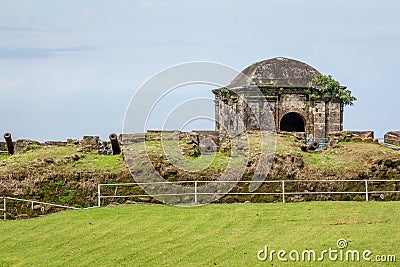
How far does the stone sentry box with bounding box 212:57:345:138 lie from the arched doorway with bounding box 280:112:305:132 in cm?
44

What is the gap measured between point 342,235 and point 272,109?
52.3 ft

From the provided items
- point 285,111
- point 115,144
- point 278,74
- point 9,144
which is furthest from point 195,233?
point 278,74

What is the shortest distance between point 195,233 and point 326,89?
657 inches

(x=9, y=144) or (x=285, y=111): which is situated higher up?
(x=285, y=111)

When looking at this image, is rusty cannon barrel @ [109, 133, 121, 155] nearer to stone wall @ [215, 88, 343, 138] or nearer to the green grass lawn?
the green grass lawn

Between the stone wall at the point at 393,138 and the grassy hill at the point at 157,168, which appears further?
the stone wall at the point at 393,138

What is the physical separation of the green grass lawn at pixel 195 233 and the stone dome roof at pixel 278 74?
12200 millimetres

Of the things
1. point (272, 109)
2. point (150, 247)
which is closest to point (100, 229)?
point (150, 247)

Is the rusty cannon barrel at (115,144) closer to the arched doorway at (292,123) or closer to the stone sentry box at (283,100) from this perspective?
the stone sentry box at (283,100)

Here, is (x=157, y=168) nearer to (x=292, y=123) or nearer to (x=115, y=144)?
(x=115, y=144)

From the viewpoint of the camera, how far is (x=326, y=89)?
3161 cm

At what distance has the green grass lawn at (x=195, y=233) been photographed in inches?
570

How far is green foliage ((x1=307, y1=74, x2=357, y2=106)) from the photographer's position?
103 feet

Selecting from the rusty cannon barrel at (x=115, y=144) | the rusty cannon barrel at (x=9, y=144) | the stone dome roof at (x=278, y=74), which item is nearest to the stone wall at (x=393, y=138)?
the stone dome roof at (x=278, y=74)
